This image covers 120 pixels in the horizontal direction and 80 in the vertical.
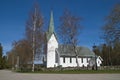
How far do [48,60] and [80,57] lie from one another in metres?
12.9

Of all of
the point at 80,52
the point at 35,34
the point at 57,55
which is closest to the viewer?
the point at 35,34

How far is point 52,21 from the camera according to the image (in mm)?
77188

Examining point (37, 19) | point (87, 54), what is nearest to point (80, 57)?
point (87, 54)

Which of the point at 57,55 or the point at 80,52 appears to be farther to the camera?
the point at 80,52

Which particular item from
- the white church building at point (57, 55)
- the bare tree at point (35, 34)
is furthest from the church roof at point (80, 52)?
the bare tree at point (35, 34)

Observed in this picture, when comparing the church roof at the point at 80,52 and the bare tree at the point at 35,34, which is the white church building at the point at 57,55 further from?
the bare tree at the point at 35,34

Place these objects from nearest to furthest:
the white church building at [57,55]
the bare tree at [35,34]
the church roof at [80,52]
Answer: the bare tree at [35,34] < the white church building at [57,55] < the church roof at [80,52]

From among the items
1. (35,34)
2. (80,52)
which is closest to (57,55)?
(80,52)

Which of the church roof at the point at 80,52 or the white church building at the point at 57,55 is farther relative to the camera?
the church roof at the point at 80,52

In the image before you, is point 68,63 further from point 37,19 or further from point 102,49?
point 102,49

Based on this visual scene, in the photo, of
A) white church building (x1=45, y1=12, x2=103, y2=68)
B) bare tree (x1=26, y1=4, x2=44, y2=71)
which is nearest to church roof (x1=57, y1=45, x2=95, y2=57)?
white church building (x1=45, y1=12, x2=103, y2=68)

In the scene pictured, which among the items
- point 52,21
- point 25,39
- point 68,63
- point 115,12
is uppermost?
point 52,21

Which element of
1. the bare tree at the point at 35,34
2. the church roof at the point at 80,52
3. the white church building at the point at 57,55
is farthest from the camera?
the church roof at the point at 80,52

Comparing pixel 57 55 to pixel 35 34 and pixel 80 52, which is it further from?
pixel 35 34
